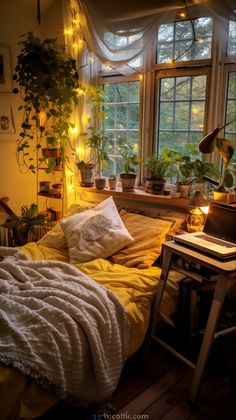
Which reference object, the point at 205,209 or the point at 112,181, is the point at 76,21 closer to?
the point at 112,181

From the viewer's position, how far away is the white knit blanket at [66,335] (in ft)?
4.79

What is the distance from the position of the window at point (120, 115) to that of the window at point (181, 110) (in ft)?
0.76

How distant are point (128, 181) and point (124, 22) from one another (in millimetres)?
1169

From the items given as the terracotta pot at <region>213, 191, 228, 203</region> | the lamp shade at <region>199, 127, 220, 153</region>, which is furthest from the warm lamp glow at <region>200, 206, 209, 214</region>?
the lamp shade at <region>199, 127, 220, 153</region>

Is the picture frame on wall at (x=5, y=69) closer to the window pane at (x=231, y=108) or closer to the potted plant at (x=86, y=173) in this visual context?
the potted plant at (x=86, y=173)

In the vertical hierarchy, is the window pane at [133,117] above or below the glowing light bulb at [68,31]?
below

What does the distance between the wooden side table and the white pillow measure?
48 cm

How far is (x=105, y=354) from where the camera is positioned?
1650 millimetres

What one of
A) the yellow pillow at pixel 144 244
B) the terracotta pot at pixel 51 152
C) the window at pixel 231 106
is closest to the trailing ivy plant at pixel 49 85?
the terracotta pot at pixel 51 152

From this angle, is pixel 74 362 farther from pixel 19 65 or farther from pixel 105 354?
pixel 19 65

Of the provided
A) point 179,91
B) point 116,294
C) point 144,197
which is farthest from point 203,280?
point 179,91

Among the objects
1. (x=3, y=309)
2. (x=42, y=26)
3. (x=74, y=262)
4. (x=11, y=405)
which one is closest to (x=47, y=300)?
(x=3, y=309)

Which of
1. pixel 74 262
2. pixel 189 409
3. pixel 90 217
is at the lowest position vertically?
pixel 189 409

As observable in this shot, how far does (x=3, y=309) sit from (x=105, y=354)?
524mm
